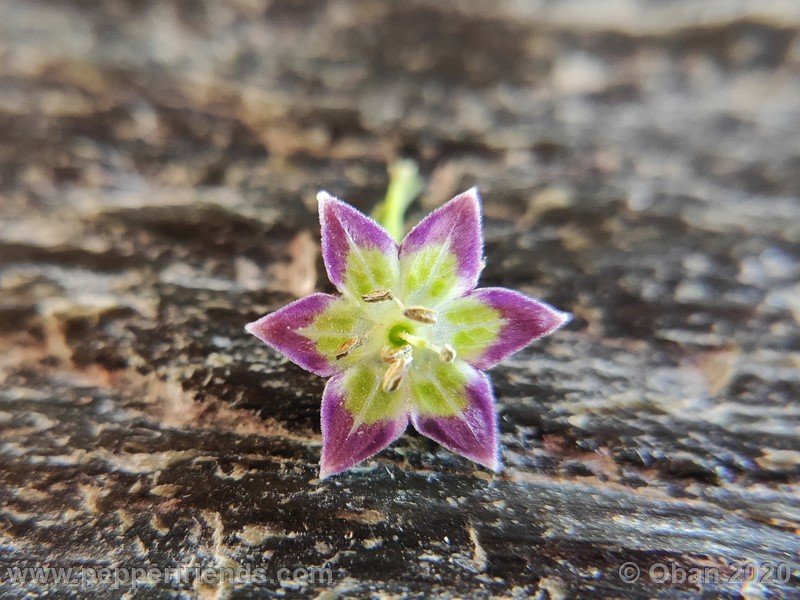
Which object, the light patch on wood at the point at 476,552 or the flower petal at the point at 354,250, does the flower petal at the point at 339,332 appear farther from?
the light patch on wood at the point at 476,552

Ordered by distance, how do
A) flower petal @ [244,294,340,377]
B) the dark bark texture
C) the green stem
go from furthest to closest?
the green stem < the dark bark texture < flower petal @ [244,294,340,377]

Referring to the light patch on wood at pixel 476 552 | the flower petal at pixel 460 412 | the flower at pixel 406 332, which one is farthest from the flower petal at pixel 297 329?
the light patch on wood at pixel 476 552

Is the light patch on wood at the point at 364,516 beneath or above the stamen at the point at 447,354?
beneath

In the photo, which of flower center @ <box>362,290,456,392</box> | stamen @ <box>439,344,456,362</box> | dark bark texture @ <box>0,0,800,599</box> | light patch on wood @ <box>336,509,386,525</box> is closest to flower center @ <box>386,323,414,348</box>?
flower center @ <box>362,290,456,392</box>

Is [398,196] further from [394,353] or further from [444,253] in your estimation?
[394,353]

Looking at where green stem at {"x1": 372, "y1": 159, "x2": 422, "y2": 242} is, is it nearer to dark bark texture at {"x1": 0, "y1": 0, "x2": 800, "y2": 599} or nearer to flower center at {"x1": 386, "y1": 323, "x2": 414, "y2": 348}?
dark bark texture at {"x1": 0, "y1": 0, "x2": 800, "y2": 599}

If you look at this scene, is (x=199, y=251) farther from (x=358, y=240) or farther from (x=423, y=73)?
(x=423, y=73)

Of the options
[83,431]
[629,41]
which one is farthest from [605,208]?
[83,431]

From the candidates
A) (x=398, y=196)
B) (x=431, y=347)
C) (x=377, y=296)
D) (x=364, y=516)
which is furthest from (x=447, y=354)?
(x=398, y=196)
